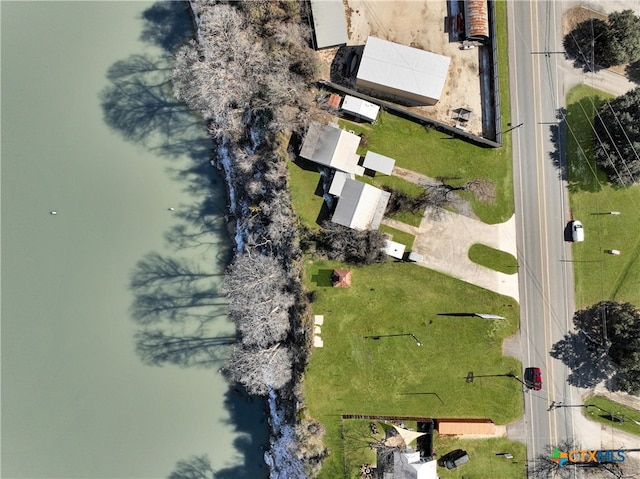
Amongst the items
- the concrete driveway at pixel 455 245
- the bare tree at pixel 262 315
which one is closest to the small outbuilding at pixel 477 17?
the concrete driveway at pixel 455 245

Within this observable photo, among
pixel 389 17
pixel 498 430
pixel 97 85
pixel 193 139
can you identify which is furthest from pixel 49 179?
pixel 498 430

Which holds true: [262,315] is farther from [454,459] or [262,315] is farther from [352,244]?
[454,459]

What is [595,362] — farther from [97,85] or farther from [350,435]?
[97,85]

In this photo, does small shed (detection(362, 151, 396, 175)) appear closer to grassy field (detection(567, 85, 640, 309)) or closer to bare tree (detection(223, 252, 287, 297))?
bare tree (detection(223, 252, 287, 297))

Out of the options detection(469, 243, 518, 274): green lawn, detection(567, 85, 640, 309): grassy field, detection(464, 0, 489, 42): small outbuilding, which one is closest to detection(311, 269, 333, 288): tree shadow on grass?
detection(469, 243, 518, 274): green lawn

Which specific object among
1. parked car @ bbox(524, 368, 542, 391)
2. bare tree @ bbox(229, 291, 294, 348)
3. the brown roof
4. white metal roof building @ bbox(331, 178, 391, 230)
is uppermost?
the brown roof

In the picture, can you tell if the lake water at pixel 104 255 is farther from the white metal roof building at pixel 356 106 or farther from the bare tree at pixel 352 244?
the white metal roof building at pixel 356 106
